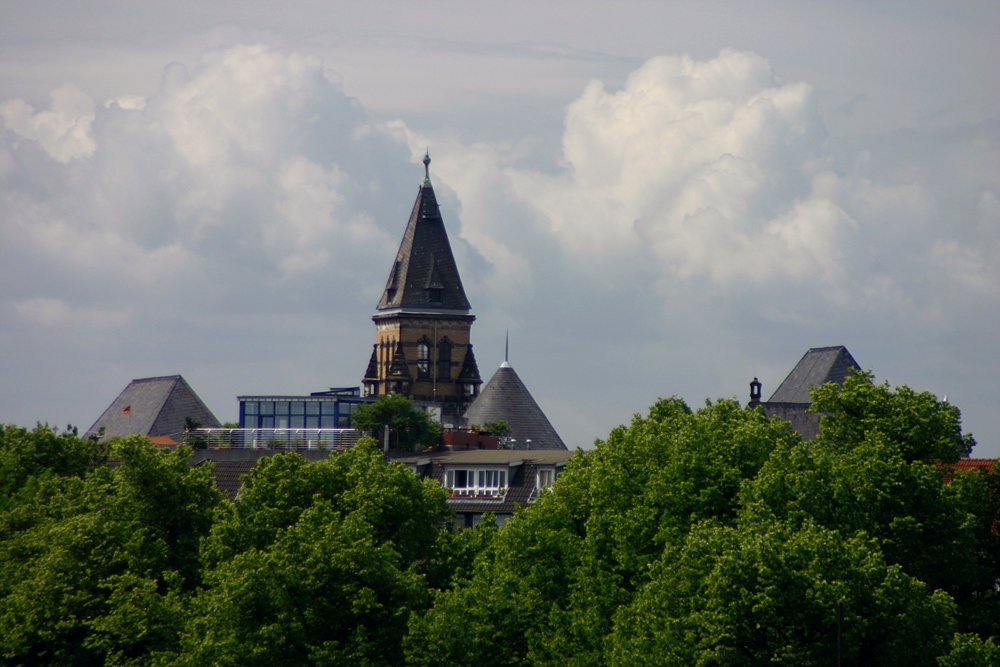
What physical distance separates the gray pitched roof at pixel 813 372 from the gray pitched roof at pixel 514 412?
20.9m

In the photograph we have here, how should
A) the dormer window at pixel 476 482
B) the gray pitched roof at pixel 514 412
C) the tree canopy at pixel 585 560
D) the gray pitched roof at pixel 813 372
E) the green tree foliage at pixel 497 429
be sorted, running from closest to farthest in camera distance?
1. the tree canopy at pixel 585 560
2. the dormer window at pixel 476 482
3. the gray pitched roof at pixel 813 372
4. the green tree foliage at pixel 497 429
5. the gray pitched roof at pixel 514 412

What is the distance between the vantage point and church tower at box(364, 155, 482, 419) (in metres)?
149

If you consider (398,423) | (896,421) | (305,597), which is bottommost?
(305,597)

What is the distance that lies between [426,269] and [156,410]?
110ft

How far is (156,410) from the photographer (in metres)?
127

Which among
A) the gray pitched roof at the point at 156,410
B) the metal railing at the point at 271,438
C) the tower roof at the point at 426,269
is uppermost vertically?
the tower roof at the point at 426,269

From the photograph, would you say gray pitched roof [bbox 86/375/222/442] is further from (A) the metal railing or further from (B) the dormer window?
(B) the dormer window

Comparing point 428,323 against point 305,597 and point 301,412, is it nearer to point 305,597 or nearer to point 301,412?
point 301,412

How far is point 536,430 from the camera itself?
130375 mm

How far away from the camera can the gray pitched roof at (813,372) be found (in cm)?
11231

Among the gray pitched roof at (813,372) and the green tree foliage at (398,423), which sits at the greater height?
the gray pitched roof at (813,372)

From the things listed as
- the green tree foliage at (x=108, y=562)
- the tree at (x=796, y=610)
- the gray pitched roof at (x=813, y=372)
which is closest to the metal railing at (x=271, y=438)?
the gray pitched roof at (x=813, y=372)

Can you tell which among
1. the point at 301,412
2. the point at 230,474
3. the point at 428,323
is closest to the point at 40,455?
the point at 230,474

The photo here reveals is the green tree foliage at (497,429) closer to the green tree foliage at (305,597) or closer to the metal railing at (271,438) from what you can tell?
the metal railing at (271,438)
